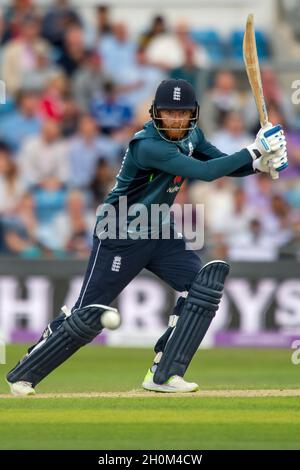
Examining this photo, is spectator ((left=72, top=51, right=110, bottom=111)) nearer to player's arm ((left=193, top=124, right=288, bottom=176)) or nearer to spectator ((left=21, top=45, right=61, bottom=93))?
spectator ((left=21, top=45, right=61, bottom=93))

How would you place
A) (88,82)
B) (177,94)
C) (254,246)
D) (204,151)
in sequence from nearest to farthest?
(177,94)
(204,151)
(254,246)
(88,82)

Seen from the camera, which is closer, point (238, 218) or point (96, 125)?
point (238, 218)

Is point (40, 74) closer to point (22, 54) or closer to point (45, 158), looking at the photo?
point (22, 54)

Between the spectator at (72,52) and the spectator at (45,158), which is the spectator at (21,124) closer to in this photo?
the spectator at (45,158)

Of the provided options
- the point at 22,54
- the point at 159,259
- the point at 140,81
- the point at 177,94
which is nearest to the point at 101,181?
the point at 140,81

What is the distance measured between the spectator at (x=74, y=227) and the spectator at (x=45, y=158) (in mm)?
372

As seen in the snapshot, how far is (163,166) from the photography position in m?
7.35

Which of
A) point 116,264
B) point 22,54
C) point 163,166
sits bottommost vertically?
point 116,264

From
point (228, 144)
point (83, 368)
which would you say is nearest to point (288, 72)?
point (228, 144)

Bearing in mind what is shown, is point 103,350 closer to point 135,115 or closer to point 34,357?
point 135,115

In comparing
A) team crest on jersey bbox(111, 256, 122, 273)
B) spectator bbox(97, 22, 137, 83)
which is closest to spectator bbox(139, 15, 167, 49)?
spectator bbox(97, 22, 137, 83)

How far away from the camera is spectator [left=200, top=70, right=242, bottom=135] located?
14.0 metres

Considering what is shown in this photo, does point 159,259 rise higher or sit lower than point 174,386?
higher

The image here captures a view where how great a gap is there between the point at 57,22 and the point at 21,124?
146cm
